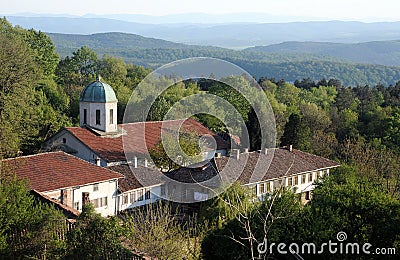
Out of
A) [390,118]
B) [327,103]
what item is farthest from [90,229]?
[327,103]

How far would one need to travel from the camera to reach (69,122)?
1720 inches

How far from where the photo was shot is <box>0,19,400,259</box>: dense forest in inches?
639

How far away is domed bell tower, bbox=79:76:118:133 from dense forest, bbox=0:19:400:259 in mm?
3647

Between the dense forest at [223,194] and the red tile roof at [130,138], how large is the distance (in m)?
3.63

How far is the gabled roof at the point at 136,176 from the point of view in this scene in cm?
3029

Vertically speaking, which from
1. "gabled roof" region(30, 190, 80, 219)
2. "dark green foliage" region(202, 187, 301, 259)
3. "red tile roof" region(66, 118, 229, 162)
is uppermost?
"dark green foliage" region(202, 187, 301, 259)

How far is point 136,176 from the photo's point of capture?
31.7m

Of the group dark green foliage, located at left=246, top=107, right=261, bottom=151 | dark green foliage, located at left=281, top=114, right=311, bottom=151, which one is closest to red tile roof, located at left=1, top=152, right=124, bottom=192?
dark green foliage, located at left=246, top=107, right=261, bottom=151

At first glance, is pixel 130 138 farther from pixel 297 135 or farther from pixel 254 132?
pixel 297 135

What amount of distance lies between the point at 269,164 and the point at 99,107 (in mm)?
11527

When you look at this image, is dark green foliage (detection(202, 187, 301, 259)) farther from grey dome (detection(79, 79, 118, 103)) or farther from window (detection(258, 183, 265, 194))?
grey dome (detection(79, 79, 118, 103))

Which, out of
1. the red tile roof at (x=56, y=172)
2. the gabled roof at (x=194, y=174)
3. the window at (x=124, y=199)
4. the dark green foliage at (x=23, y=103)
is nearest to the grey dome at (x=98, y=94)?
the dark green foliage at (x=23, y=103)

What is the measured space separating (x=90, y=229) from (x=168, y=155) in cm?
1837

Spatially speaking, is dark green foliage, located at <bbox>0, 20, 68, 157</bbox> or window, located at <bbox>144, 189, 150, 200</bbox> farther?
dark green foliage, located at <bbox>0, 20, 68, 157</bbox>
